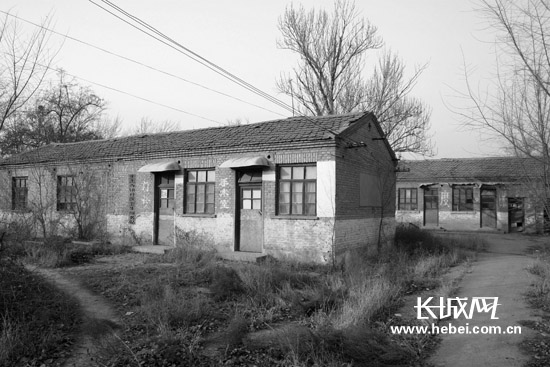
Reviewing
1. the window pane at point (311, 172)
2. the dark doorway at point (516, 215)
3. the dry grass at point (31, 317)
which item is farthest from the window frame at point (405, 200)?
the dry grass at point (31, 317)

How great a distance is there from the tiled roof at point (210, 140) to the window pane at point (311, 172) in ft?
2.84

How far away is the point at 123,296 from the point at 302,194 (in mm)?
6311

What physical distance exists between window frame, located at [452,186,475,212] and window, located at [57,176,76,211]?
2339cm

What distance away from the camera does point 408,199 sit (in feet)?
99.2

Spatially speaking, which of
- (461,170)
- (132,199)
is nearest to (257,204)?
(132,199)

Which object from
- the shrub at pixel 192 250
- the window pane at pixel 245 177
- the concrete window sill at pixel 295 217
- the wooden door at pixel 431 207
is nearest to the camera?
the shrub at pixel 192 250

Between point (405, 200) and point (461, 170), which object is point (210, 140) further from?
point (461, 170)

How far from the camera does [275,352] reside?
5.50 metres

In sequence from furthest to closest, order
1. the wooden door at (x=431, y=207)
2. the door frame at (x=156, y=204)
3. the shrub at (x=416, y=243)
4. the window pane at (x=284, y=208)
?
the wooden door at (x=431, y=207), the door frame at (x=156, y=204), the shrub at (x=416, y=243), the window pane at (x=284, y=208)

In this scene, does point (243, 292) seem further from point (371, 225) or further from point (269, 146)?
point (371, 225)

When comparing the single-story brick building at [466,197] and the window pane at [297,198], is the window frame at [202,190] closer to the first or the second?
the window pane at [297,198]

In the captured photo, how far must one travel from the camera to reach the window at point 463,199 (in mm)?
28062

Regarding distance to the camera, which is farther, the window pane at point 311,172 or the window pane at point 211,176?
the window pane at point 211,176

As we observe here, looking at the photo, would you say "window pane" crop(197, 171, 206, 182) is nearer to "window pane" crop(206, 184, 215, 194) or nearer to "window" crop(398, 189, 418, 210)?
"window pane" crop(206, 184, 215, 194)
